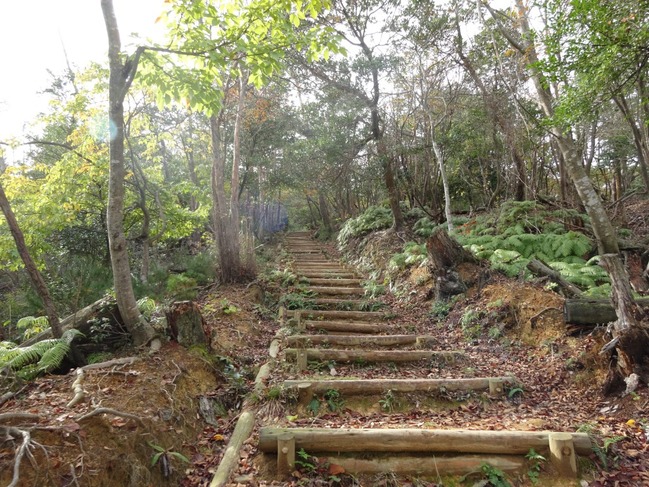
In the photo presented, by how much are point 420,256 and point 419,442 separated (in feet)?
18.1

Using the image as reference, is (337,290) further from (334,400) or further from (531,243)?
(334,400)

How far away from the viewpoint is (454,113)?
39.4 feet

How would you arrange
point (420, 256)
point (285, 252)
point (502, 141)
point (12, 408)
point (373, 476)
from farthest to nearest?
1. point (285, 252)
2. point (502, 141)
3. point (420, 256)
4. point (373, 476)
5. point (12, 408)

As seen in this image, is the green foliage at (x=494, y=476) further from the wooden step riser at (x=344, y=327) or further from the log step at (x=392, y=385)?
the wooden step riser at (x=344, y=327)

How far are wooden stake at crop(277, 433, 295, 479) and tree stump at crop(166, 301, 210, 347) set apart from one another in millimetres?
1853

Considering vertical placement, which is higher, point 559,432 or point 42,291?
point 42,291

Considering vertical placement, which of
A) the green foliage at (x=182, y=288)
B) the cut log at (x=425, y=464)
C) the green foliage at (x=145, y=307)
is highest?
the green foliage at (x=145, y=307)

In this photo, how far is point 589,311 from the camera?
448 cm

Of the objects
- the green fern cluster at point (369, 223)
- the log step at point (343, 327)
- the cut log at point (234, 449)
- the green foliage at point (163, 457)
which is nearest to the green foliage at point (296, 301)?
the log step at point (343, 327)

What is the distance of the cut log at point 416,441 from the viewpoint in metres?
2.99

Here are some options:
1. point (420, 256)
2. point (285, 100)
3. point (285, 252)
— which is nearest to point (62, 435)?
point (420, 256)

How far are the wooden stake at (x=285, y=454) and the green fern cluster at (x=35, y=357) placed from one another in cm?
222

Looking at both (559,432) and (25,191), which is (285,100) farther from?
(559,432)

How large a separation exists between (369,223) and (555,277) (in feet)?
23.9
